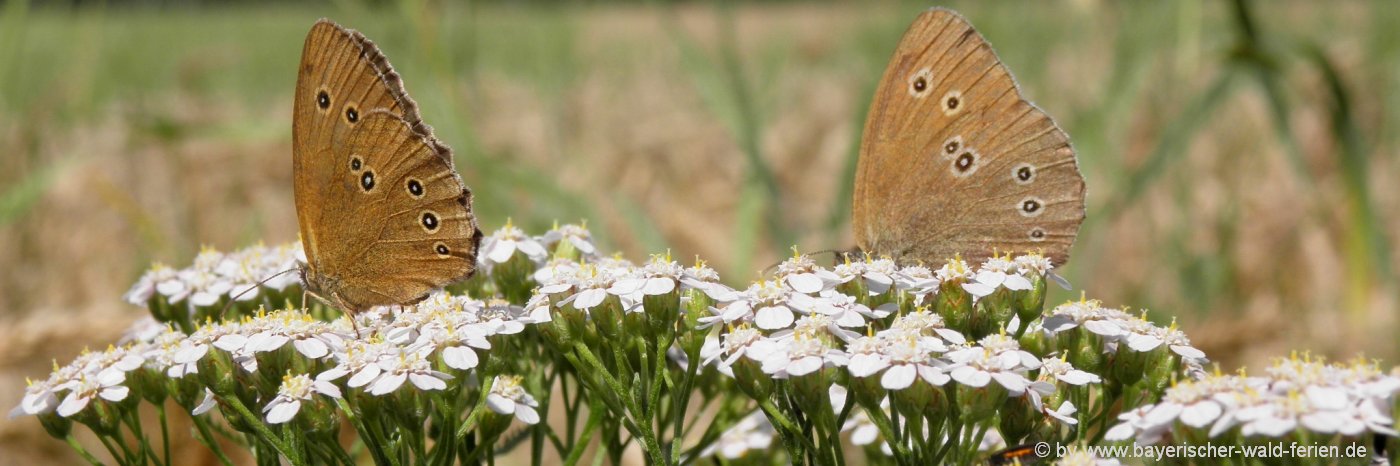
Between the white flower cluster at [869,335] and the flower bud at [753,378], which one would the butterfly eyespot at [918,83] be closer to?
the white flower cluster at [869,335]

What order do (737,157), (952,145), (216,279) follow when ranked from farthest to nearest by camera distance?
(737,157) < (952,145) < (216,279)

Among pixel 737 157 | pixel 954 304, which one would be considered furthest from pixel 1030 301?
pixel 737 157

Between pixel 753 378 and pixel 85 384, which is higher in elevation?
pixel 753 378

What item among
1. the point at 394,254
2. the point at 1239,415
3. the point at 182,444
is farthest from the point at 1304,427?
the point at 182,444

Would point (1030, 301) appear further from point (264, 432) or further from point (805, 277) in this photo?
point (264, 432)

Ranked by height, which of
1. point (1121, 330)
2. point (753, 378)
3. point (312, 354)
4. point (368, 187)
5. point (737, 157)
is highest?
point (737, 157)

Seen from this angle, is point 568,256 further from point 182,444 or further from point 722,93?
point 722,93

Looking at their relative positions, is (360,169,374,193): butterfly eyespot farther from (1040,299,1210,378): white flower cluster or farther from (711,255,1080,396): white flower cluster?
(1040,299,1210,378): white flower cluster
